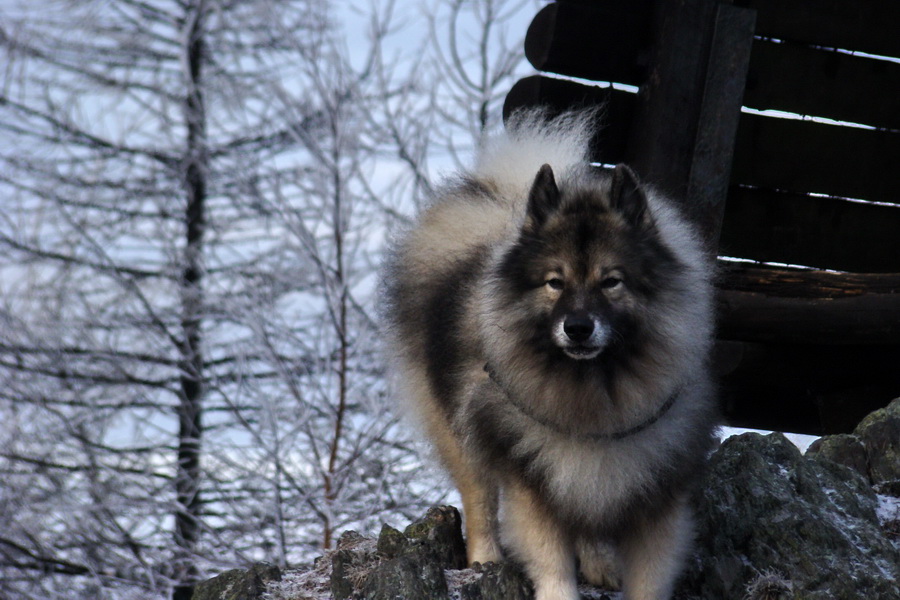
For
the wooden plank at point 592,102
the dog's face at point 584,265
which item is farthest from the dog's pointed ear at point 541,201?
the wooden plank at point 592,102

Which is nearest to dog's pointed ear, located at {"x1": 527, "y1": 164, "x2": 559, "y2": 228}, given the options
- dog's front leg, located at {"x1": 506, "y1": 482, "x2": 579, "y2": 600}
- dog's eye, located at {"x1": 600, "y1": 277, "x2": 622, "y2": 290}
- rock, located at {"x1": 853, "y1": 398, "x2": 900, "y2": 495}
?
dog's eye, located at {"x1": 600, "y1": 277, "x2": 622, "y2": 290}

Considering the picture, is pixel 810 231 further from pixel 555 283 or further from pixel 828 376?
pixel 555 283

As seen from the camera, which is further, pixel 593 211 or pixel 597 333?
pixel 593 211

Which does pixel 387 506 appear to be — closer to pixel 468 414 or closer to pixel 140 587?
pixel 140 587

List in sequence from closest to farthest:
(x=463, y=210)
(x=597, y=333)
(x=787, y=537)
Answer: (x=597, y=333) → (x=787, y=537) → (x=463, y=210)

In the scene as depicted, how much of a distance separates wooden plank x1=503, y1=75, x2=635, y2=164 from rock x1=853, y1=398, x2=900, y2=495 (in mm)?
1908

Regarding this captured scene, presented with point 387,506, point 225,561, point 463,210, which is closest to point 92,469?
point 225,561

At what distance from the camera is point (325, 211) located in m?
6.73

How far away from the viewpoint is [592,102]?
4.91 meters

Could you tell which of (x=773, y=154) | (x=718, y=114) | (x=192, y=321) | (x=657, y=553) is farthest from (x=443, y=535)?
(x=192, y=321)

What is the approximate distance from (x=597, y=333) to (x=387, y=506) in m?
4.10

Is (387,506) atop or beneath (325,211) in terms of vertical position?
beneath

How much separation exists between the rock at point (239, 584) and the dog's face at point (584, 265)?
1.30m

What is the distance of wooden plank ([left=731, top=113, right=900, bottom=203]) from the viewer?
5500mm
